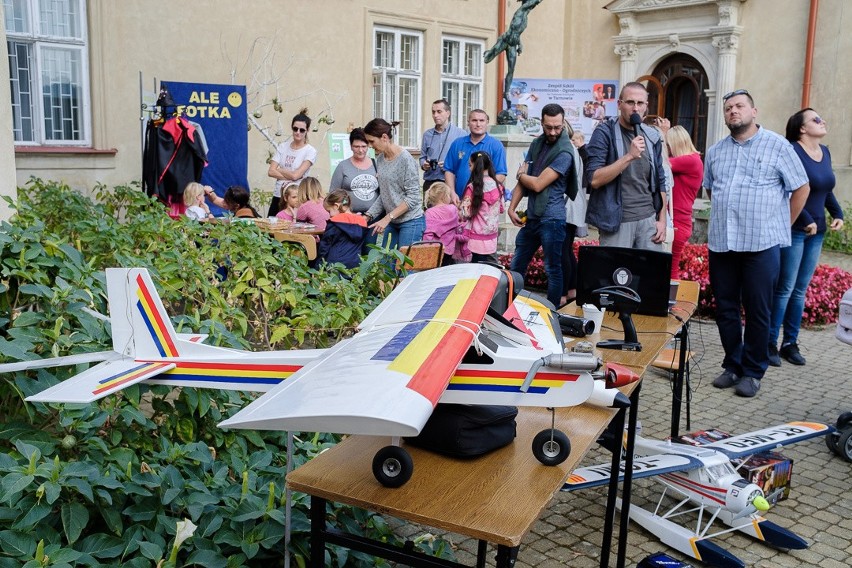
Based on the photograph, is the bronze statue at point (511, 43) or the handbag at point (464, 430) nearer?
the handbag at point (464, 430)

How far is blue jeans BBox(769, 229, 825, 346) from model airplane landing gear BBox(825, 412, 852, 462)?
2.08 metres

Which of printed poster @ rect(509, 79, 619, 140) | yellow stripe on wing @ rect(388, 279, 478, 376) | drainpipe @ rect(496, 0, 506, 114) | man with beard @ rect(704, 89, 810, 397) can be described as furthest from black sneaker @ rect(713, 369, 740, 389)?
drainpipe @ rect(496, 0, 506, 114)

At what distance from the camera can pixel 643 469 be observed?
407cm

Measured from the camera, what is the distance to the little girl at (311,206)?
823 cm

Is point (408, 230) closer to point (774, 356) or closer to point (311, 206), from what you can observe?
point (311, 206)

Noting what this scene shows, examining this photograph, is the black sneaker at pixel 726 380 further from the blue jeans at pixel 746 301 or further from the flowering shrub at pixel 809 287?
the flowering shrub at pixel 809 287

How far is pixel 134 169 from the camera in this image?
1203cm

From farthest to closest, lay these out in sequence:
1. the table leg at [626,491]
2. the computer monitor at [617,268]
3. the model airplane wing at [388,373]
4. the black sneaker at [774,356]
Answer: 1. the black sneaker at [774,356]
2. the computer monitor at [617,268]
3. the table leg at [626,491]
4. the model airplane wing at [388,373]

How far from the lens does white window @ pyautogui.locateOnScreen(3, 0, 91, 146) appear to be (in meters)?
11.1

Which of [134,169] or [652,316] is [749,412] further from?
[134,169]

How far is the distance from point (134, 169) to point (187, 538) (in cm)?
1033

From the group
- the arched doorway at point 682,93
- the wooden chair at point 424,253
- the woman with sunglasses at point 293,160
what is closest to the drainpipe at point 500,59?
the arched doorway at point 682,93

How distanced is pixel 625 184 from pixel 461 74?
1041 centimetres

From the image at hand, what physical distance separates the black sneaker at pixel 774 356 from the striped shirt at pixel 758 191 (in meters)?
1.43
